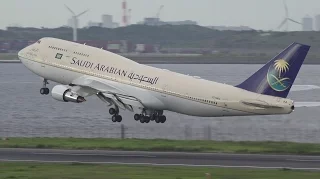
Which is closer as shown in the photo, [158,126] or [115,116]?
[115,116]

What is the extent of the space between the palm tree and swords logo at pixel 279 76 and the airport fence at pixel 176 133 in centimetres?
1476

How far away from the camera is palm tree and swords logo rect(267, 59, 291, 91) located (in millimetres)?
74938

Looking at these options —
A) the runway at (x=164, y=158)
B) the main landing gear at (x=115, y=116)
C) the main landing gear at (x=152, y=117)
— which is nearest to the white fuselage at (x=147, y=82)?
the main landing gear at (x=152, y=117)

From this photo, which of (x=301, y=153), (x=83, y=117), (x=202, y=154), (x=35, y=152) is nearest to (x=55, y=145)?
(x=35, y=152)

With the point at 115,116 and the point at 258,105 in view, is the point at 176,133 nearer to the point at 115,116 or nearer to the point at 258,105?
the point at 115,116

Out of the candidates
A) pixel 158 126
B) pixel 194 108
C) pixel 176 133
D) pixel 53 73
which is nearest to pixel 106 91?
pixel 53 73

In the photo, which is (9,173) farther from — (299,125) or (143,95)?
(299,125)

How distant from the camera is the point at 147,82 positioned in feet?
287

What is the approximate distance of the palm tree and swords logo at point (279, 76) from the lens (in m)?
74.9

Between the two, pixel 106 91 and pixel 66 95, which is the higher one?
pixel 106 91

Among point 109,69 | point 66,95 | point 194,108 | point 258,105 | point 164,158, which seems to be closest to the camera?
point 164,158

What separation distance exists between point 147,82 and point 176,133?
7.79m

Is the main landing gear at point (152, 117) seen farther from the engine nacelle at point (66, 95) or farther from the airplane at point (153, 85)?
the engine nacelle at point (66, 95)

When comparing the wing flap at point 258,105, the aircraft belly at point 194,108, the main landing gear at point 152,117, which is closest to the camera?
the wing flap at point 258,105
